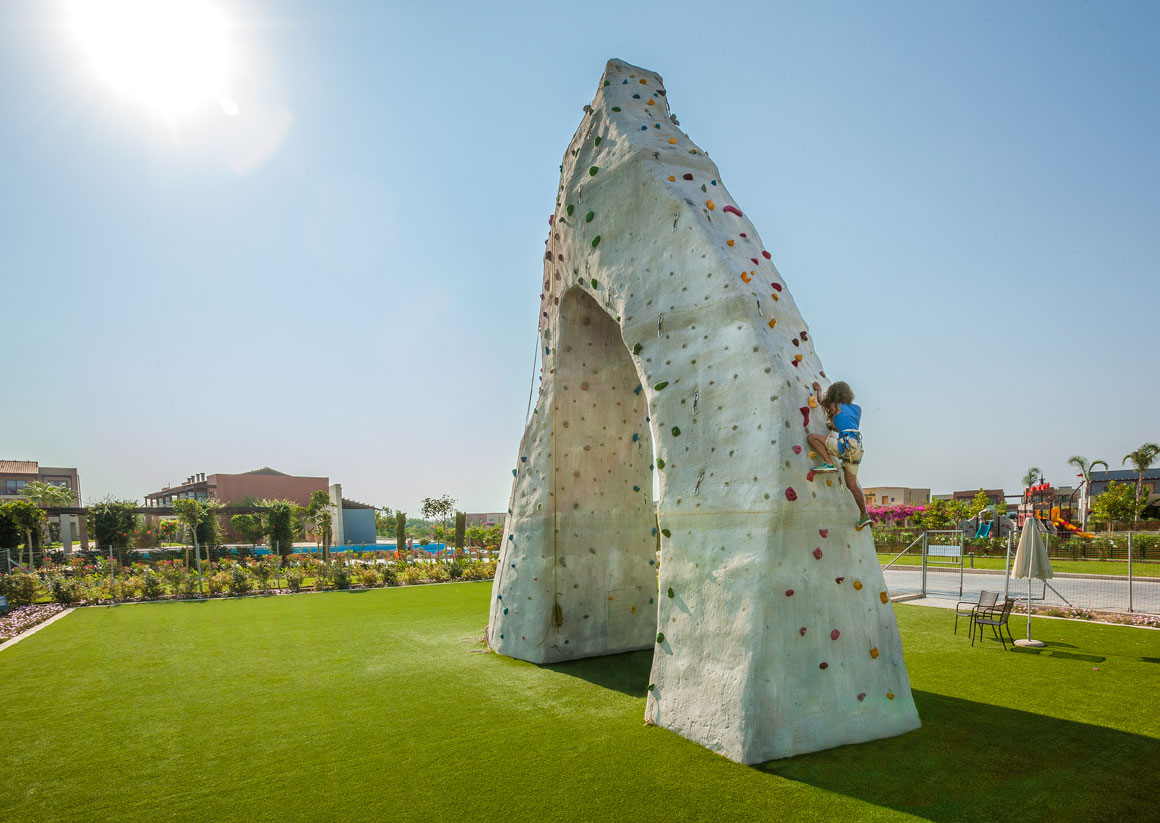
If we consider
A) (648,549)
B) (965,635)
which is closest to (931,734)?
(648,549)

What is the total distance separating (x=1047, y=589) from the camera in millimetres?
14859

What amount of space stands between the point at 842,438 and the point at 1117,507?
41.0m

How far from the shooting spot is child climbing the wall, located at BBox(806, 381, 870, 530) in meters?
5.55

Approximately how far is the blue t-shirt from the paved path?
27.8 ft

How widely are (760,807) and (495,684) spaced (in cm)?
390

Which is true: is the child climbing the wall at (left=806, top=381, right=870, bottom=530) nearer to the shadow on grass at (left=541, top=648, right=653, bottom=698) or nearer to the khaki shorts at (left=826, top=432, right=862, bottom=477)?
the khaki shorts at (left=826, top=432, right=862, bottom=477)

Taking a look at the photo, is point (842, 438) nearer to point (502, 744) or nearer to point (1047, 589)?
point (502, 744)

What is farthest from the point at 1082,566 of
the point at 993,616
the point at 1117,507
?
the point at 1117,507

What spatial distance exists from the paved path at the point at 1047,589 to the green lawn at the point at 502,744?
3.57m

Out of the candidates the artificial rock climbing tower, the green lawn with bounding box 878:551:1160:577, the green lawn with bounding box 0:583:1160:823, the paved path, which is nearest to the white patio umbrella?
the green lawn with bounding box 0:583:1160:823

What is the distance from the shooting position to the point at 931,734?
5531 mm

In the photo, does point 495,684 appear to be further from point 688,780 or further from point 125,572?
point 125,572

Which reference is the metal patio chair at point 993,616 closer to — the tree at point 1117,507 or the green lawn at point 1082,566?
the green lawn at point 1082,566

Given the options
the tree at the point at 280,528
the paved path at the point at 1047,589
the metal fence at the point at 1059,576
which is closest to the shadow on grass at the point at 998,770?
the metal fence at the point at 1059,576
